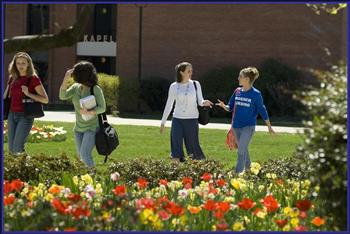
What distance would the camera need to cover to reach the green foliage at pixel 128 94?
31.5m

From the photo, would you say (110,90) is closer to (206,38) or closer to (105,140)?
(206,38)

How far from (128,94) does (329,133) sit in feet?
88.1

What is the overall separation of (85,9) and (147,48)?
2882cm

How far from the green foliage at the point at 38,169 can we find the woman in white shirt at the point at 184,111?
2.58m

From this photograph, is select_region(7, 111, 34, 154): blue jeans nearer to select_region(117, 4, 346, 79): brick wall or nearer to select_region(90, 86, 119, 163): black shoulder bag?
select_region(90, 86, 119, 163): black shoulder bag

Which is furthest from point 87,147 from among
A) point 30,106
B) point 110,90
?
point 110,90

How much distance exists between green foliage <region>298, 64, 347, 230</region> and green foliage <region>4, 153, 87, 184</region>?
3305 mm

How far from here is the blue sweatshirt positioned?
397 inches

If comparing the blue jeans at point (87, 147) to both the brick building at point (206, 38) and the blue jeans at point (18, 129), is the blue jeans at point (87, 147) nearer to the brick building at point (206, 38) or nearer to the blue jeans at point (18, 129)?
the blue jeans at point (18, 129)

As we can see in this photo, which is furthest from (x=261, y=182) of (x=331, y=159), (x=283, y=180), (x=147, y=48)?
(x=147, y=48)

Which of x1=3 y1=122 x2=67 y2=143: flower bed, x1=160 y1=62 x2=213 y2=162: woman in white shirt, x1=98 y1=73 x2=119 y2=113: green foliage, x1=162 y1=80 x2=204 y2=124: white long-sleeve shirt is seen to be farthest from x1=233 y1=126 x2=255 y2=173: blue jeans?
x1=98 y1=73 x2=119 y2=113: green foliage

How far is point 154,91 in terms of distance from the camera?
32.5 metres

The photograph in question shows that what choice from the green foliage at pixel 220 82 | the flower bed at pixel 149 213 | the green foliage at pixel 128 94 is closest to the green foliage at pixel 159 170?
the flower bed at pixel 149 213

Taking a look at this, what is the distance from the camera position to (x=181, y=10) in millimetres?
33438
